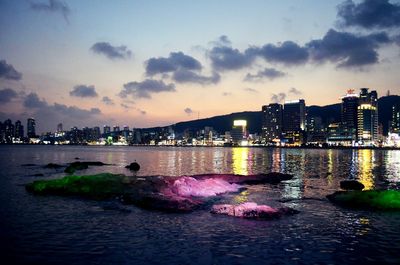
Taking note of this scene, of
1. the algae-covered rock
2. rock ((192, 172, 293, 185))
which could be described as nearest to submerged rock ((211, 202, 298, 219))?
the algae-covered rock

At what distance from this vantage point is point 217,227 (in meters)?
27.5

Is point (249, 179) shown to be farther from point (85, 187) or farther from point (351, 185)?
point (85, 187)

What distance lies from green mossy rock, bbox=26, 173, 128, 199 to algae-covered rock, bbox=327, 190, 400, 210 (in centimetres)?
2628

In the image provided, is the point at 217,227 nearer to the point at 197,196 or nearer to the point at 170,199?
the point at 170,199

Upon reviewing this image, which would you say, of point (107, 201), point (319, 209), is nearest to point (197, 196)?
point (107, 201)

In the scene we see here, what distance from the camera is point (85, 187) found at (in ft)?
147

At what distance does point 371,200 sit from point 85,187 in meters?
34.4

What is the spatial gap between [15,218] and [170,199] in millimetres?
14502

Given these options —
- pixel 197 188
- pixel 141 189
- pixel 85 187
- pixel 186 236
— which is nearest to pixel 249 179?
pixel 197 188

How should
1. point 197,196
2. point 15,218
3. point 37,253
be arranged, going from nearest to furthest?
point 37,253 < point 15,218 < point 197,196

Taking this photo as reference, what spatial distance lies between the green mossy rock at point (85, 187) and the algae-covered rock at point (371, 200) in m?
26.3

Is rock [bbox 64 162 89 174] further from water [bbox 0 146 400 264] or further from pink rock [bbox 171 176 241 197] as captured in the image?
pink rock [bbox 171 176 241 197]

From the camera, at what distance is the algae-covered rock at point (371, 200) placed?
36153 mm

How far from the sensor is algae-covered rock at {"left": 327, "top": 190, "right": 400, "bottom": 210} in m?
36.2
